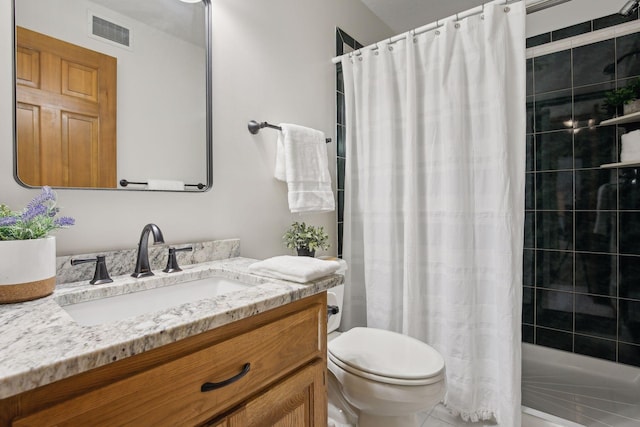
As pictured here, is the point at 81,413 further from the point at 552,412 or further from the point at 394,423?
the point at 552,412

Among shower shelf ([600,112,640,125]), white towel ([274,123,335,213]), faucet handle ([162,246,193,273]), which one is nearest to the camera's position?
faucet handle ([162,246,193,273])

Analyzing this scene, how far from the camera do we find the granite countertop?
0.43 metres

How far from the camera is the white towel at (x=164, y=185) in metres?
1.14

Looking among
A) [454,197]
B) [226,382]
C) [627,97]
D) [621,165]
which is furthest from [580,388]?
[226,382]

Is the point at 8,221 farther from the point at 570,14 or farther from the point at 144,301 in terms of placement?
the point at 570,14

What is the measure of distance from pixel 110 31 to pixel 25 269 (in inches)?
31.4

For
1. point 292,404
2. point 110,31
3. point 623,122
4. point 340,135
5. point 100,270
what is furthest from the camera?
point 340,135

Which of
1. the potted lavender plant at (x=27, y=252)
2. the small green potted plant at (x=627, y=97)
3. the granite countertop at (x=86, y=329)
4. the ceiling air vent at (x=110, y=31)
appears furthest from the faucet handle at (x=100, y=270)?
the small green potted plant at (x=627, y=97)

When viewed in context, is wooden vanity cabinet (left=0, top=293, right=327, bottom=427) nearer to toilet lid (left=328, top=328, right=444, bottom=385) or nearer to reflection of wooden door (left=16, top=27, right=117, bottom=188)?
toilet lid (left=328, top=328, right=444, bottom=385)

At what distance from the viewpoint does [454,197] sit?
155 cm

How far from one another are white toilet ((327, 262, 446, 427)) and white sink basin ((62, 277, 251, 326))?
544 millimetres

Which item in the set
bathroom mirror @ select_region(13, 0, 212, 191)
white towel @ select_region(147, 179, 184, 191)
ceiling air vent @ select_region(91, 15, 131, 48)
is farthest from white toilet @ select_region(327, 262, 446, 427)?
ceiling air vent @ select_region(91, 15, 131, 48)

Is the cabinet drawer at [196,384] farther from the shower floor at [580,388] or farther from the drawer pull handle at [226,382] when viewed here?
the shower floor at [580,388]

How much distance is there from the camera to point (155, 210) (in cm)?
115
